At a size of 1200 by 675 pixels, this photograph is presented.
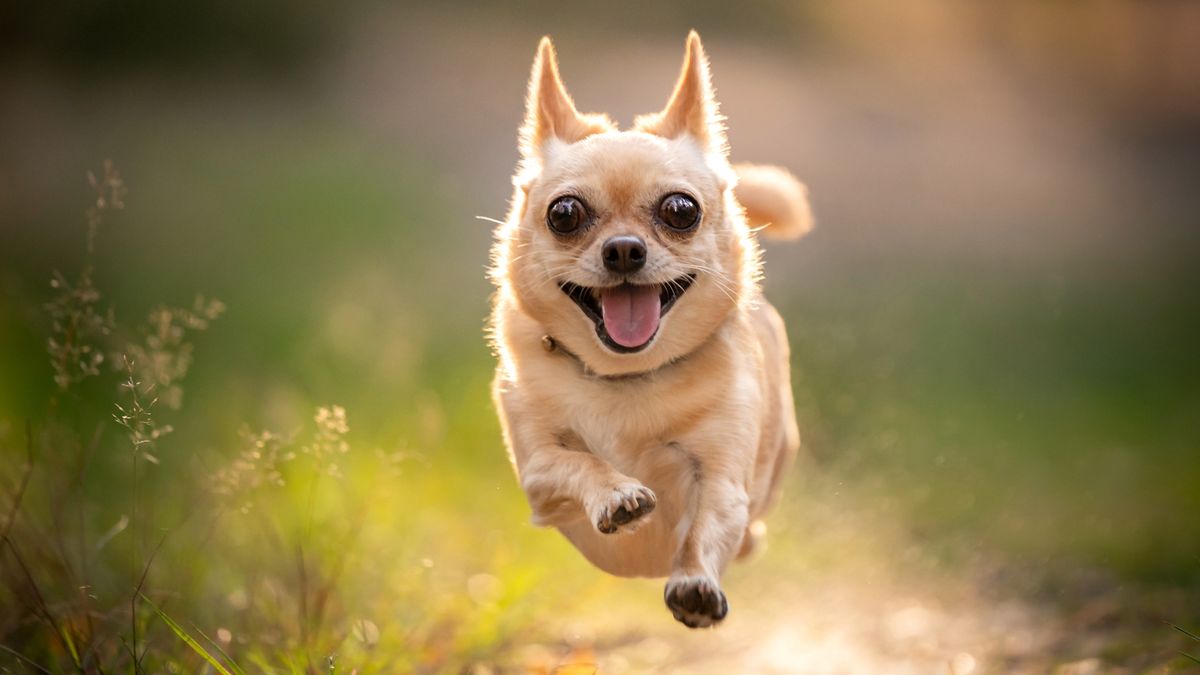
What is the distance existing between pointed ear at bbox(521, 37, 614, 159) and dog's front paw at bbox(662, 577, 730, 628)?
1514 millimetres

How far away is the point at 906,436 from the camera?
7.07 meters

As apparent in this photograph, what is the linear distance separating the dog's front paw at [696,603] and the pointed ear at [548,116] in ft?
4.97

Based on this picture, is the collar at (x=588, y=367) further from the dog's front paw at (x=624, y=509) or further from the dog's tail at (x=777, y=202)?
the dog's tail at (x=777, y=202)

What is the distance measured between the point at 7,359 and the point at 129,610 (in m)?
2.42

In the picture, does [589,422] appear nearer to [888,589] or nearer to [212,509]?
[212,509]

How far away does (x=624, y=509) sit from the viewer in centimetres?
284

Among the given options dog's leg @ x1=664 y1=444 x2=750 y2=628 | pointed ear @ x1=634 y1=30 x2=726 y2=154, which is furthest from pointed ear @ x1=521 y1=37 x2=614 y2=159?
dog's leg @ x1=664 y1=444 x2=750 y2=628

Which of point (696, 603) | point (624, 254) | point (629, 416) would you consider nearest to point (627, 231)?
point (624, 254)

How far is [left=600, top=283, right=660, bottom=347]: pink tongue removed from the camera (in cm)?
296

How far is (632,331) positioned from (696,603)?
741 millimetres

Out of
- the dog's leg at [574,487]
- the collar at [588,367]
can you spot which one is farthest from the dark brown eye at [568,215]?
the dog's leg at [574,487]

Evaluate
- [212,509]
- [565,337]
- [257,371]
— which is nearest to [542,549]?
[212,509]

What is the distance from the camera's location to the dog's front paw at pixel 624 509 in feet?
9.32

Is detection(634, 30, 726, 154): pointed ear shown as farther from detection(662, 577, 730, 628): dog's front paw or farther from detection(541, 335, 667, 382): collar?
detection(662, 577, 730, 628): dog's front paw
